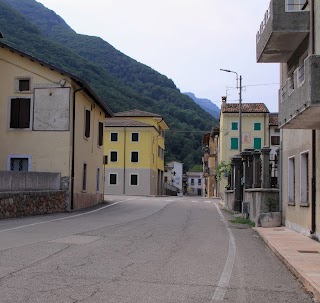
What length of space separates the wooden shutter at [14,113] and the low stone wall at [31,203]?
4823mm

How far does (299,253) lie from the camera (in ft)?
34.7

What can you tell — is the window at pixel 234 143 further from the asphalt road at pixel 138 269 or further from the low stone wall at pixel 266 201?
the asphalt road at pixel 138 269

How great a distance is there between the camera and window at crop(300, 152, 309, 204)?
1493cm

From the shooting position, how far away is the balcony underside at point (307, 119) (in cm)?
1101

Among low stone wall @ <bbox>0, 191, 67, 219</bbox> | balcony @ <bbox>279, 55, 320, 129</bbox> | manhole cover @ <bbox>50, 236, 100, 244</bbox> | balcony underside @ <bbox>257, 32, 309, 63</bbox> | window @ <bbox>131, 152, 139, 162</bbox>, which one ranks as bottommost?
manhole cover @ <bbox>50, 236, 100, 244</bbox>

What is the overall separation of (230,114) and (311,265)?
52.5 m

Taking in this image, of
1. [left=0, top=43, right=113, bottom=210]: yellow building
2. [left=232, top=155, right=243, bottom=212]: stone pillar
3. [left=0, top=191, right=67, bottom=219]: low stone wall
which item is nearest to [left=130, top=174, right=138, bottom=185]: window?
[left=0, top=43, right=113, bottom=210]: yellow building

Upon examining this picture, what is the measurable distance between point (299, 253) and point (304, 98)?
3.38 m

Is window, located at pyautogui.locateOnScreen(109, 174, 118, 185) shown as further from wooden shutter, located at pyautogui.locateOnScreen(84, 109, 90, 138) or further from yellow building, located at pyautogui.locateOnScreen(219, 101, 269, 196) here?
wooden shutter, located at pyautogui.locateOnScreen(84, 109, 90, 138)

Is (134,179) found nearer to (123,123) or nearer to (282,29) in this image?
(123,123)

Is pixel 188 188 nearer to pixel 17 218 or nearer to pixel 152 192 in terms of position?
pixel 152 192

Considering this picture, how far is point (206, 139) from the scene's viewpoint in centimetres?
8712

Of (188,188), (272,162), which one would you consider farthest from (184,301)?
(188,188)

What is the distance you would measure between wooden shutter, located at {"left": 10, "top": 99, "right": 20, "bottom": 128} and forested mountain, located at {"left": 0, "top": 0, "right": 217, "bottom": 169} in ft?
153
